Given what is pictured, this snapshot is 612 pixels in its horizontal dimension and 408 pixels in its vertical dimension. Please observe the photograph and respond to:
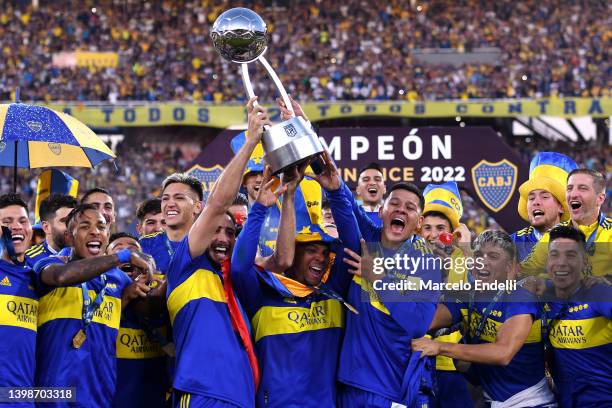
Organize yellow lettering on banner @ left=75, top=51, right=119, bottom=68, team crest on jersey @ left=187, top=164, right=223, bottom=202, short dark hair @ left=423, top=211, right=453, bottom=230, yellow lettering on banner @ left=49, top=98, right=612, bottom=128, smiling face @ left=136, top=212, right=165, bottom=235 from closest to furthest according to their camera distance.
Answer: smiling face @ left=136, top=212, right=165, bottom=235, short dark hair @ left=423, top=211, right=453, bottom=230, team crest on jersey @ left=187, top=164, right=223, bottom=202, yellow lettering on banner @ left=49, top=98, right=612, bottom=128, yellow lettering on banner @ left=75, top=51, right=119, bottom=68

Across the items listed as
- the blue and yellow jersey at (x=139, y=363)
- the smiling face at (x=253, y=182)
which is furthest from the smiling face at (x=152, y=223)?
the blue and yellow jersey at (x=139, y=363)

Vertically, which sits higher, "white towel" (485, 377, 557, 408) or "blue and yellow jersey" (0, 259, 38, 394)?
"blue and yellow jersey" (0, 259, 38, 394)

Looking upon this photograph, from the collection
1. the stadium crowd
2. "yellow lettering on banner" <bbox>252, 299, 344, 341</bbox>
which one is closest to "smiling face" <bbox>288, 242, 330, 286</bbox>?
the stadium crowd

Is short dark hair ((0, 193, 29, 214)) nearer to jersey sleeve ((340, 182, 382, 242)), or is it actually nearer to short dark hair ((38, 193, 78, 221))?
short dark hair ((38, 193, 78, 221))

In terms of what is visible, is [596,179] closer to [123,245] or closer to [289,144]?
[289,144]

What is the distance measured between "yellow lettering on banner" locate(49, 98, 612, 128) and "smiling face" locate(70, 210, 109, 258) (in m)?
16.6

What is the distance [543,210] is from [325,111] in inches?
611

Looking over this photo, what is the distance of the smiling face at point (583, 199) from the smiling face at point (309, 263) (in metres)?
1.97

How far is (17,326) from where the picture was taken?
15.8ft

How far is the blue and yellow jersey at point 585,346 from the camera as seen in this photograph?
203 inches

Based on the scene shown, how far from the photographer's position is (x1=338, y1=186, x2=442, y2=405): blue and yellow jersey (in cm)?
490

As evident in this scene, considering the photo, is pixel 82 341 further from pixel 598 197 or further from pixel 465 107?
pixel 465 107

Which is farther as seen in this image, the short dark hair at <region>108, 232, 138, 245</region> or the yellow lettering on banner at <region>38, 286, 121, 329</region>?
the short dark hair at <region>108, 232, 138, 245</region>

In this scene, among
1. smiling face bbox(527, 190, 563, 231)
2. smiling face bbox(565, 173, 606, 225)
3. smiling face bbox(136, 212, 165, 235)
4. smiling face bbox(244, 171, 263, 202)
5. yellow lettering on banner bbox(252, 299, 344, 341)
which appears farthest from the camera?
smiling face bbox(527, 190, 563, 231)
